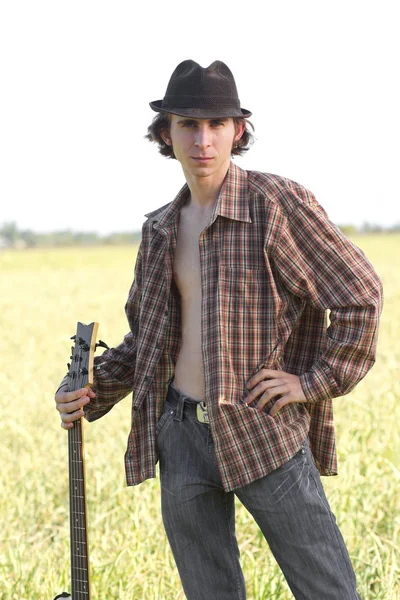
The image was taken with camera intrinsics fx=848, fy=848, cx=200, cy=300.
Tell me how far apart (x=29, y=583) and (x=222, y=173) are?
2144 millimetres

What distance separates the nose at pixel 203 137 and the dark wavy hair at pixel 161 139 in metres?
0.22

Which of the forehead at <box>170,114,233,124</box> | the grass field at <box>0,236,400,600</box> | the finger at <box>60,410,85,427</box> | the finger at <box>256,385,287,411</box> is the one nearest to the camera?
the finger at <box>256,385,287,411</box>

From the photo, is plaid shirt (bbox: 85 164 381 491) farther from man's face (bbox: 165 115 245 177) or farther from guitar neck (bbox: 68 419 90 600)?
guitar neck (bbox: 68 419 90 600)

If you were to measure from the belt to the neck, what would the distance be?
62 cm

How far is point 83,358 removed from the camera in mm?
2902

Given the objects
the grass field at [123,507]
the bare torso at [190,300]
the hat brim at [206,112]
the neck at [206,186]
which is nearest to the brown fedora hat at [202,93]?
the hat brim at [206,112]

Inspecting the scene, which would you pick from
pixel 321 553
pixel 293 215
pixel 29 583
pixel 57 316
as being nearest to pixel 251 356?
pixel 293 215

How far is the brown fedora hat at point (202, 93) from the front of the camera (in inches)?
103

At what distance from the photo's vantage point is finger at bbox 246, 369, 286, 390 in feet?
8.33

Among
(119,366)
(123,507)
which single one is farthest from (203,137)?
(123,507)

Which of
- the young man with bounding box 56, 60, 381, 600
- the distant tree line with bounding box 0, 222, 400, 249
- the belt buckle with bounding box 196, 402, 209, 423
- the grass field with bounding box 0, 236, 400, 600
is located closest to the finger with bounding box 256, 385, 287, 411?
the young man with bounding box 56, 60, 381, 600

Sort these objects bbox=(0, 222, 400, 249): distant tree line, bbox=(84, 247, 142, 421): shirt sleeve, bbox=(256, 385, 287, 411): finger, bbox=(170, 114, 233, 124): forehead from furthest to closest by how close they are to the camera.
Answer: bbox=(0, 222, 400, 249): distant tree line
bbox=(84, 247, 142, 421): shirt sleeve
bbox=(170, 114, 233, 124): forehead
bbox=(256, 385, 287, 411): finger

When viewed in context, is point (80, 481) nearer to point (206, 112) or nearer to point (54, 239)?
point (206, 112)

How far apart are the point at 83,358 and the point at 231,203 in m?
0.76
